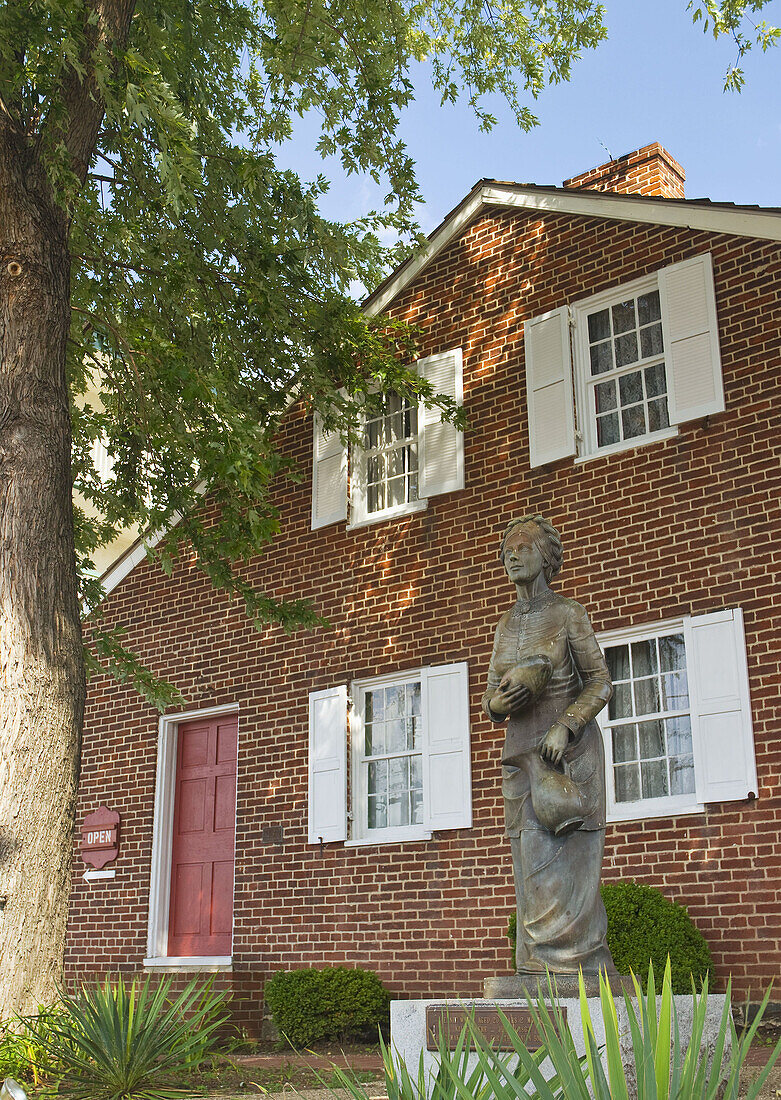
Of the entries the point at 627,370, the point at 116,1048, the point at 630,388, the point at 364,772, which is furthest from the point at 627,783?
the point at 116,1048

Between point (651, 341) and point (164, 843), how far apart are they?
761cm

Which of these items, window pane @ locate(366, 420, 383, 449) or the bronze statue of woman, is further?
window pane @ locate(366, 420, 383, 449)

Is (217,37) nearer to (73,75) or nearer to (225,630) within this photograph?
(73,75)

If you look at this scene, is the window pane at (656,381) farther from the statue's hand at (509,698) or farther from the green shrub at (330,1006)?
the green shrub at (330,1006)

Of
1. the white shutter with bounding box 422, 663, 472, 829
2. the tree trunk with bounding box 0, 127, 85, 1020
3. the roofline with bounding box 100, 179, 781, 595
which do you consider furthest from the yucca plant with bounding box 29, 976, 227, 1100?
the roofline with bounding box 100, 179, 781, 595

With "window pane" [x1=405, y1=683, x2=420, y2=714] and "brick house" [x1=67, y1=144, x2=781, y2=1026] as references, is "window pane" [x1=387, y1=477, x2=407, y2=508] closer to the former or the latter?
"brick house" [x1=67, y1=144, x2=781, y2=1026]

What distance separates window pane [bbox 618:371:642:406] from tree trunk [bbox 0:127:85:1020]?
192 inches

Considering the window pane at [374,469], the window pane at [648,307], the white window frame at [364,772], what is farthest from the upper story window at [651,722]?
the window pane at [374,469]

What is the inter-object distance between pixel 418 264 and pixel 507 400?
7.06ft

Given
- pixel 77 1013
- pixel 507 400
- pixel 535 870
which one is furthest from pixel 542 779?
pixel 507 400

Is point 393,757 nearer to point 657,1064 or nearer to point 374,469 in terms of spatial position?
point 374,469

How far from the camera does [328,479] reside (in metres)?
12.8

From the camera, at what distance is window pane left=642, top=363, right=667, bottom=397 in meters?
10.5

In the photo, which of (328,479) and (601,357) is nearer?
(601,357)
